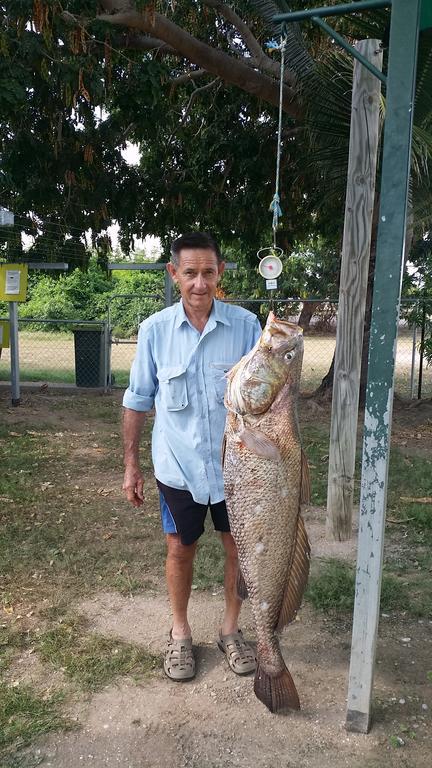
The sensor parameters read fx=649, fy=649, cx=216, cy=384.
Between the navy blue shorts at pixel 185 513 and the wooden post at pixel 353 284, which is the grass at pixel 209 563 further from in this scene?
the navy blue shorts at pixel 185 513

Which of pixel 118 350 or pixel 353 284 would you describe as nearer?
pixel 353 284

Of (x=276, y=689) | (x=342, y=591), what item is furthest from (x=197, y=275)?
(x=342, y=591)

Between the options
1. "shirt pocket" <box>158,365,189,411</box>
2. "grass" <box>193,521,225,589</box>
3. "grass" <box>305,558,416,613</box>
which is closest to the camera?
"shirt pocket" <box>158,365,189,411</box>

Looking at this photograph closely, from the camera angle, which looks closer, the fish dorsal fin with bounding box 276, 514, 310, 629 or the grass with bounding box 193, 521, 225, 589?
the fish dorsal fin with bounding box 276, 514, 310, 629

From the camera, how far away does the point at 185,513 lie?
2992mm

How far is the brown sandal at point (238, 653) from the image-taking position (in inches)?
124

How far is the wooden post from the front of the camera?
15.2ft

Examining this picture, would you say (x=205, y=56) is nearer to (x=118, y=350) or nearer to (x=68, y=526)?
(x=68, y=526)

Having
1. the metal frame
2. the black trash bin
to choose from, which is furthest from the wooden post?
the black trash bin

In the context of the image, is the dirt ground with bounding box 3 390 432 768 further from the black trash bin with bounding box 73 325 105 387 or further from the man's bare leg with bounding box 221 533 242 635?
the black trash bin with bounding box 73 325 105 387

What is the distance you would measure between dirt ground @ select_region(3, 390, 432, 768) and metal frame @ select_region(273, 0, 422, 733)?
0.17 metres

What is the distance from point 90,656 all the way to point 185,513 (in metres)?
0.99

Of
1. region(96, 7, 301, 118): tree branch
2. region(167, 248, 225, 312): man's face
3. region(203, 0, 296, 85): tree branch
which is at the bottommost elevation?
region(167, 248, 225, 312): man's face

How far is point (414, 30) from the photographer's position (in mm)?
2361
